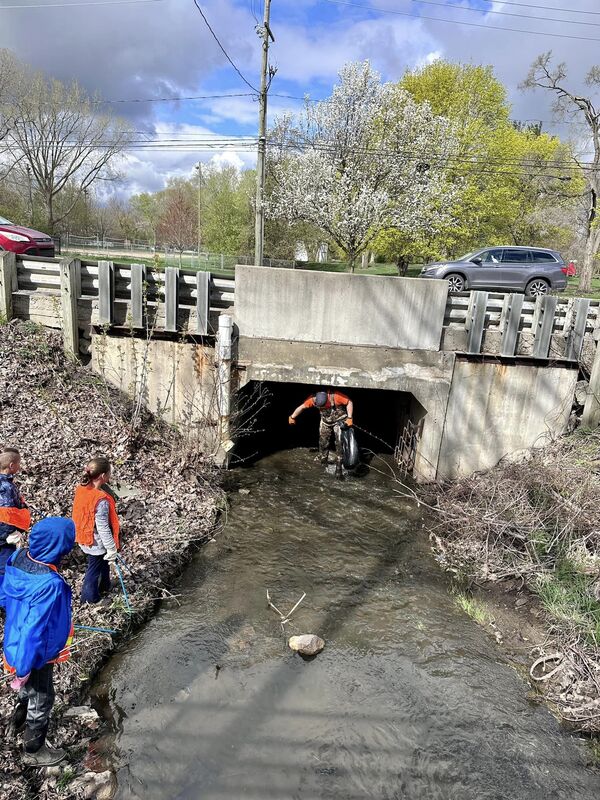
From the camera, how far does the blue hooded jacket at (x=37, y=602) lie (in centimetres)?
351

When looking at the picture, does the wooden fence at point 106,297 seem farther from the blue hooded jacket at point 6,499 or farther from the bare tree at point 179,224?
the bare tree at point 179,224

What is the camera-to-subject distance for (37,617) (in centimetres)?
353

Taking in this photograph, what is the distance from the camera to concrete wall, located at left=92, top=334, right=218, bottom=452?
971cm

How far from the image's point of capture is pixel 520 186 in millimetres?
30125

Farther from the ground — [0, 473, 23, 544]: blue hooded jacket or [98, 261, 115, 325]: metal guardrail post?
[98, 261, 115, 325]: metal guardrail post

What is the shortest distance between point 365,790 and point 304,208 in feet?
68.7

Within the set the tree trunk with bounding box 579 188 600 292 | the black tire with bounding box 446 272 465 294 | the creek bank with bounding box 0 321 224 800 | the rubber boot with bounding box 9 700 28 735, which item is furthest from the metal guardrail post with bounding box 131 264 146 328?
the tree trunk with bounding box 579 188 600 292

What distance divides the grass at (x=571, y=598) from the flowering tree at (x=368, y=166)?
633 inches

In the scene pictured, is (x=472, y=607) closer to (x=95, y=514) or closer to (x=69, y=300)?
(x=95, y=514)

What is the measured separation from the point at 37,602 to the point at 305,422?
1066 cm

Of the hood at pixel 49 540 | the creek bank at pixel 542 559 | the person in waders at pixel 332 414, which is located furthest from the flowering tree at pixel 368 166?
the hood at pixel 49 540

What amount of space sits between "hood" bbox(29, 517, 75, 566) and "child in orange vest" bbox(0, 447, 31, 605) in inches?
46.3

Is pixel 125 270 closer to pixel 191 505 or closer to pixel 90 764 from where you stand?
pixel 191 505

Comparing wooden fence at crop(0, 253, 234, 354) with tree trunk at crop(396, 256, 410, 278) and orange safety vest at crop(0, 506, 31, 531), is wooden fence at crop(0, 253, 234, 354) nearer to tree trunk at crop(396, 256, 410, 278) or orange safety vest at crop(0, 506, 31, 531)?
orange safety vest at crop(0, 506, 31, 531)
